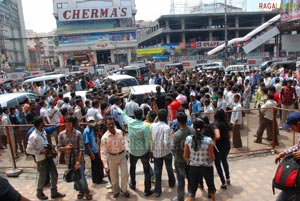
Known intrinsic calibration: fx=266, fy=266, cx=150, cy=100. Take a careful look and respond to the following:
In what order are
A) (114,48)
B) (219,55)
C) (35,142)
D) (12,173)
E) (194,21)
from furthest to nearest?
1. (194,21)
2. (114,48)
3. (219,55)
4. (12,173)
5. (35,142)

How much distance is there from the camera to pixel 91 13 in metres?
57.4

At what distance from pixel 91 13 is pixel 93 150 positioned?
187 ft

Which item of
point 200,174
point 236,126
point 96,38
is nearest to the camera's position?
point 200,174

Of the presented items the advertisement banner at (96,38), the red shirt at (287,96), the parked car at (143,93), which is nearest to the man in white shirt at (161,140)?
the parked car at (143,93)

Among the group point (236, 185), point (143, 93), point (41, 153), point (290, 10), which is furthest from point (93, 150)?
point (290, 10)

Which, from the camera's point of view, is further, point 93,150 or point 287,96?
point 287,96

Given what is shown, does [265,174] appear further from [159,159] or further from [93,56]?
[93,56]

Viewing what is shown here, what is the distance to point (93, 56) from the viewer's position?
57.9 meters

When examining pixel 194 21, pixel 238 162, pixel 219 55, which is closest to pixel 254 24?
pixel 194 21

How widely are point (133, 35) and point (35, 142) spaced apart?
54.7m

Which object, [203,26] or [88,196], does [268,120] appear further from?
[203,26]

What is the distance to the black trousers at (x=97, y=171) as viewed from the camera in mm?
5652

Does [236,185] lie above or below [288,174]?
below

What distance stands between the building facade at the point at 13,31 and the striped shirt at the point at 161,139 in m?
77.6
